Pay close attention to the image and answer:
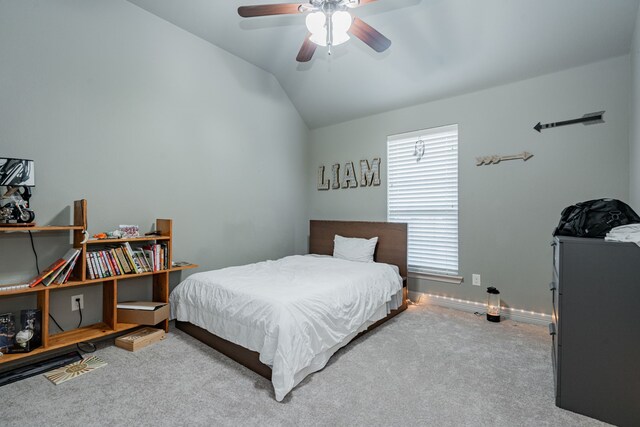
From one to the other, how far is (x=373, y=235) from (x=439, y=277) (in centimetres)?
92

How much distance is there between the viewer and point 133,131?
2.79 metres

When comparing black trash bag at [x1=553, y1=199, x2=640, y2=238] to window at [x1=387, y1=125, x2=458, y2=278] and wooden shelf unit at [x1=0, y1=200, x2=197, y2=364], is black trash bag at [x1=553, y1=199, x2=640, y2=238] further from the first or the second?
wooden shelf unit at [x1=0, y1=200, x2=197, y2=364]

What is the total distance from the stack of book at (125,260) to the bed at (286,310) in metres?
0.34

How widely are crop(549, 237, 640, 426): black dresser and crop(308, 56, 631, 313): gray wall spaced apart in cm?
144

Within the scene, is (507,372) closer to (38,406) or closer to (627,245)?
(627,245)

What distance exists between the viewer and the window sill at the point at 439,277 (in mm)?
3424

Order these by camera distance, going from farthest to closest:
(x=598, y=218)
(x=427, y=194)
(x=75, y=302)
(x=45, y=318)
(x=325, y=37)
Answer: (x=427, y=194)
(x=75, y=302)
(x=45, y=318)
(x=325, y=37)
(x=598, y=218)

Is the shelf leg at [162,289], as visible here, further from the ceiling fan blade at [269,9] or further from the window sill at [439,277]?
the window sill at [439,277]

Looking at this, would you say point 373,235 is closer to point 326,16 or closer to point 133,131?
point 326,16

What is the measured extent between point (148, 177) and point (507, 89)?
3751 millimetres

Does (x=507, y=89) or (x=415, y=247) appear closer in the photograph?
(x=507, y=89)

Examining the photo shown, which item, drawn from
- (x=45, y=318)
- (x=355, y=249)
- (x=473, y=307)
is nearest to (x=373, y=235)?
(x=355, y=249)

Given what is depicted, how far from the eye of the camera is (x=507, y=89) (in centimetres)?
312

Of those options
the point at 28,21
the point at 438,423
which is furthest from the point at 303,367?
the point at 28,21
